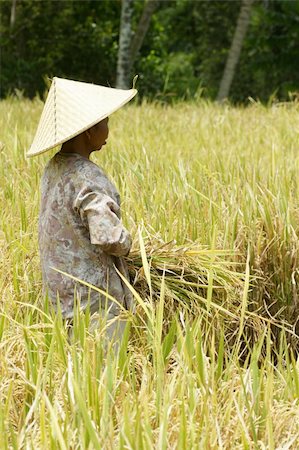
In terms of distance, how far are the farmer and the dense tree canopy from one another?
1108 centimetres

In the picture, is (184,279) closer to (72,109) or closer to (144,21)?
(72,109)

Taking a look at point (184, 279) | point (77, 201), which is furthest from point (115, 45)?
point (77, 201)

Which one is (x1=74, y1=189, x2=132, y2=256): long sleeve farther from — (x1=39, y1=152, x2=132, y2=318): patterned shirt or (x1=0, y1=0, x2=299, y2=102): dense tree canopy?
(x1=0, y1=0, x2=299, y2=102): dense tree canopy

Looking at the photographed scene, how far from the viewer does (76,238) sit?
97.0 inches

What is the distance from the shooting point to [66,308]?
2.51 metres

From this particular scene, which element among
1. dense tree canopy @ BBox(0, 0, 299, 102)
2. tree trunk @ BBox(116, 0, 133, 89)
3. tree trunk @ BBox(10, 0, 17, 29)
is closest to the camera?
tree trunk @ BBox(116, 0, 133, 89)

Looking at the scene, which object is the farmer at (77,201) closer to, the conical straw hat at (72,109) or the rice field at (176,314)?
the conical straw hat at (72,109)

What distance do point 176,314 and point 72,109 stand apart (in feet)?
2.18

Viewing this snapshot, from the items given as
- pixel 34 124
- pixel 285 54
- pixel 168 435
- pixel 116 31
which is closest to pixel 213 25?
pixel 116 31

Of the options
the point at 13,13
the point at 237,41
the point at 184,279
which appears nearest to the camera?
the point at 184,279

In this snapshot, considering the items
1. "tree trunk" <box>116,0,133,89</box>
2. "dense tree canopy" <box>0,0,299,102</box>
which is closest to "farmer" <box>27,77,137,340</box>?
"tree trunk" <box>116,0,133,89</box>

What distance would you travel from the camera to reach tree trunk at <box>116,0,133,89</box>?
Result: 10.2 m

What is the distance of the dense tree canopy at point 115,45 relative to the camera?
1380cm

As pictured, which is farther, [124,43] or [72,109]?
[124,43]
